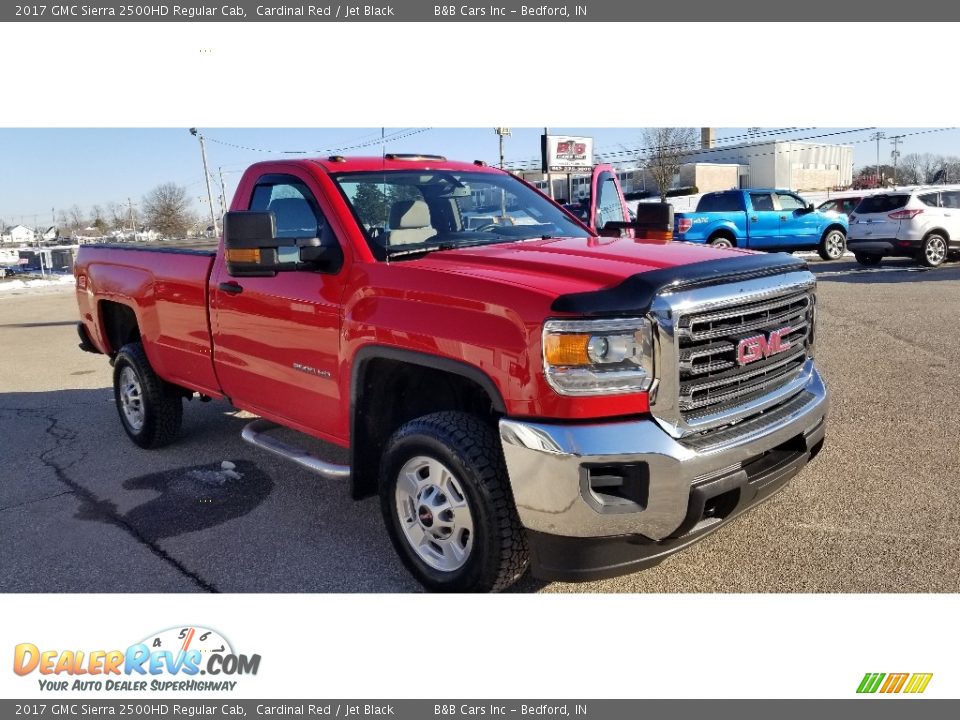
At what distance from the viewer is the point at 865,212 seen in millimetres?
16906

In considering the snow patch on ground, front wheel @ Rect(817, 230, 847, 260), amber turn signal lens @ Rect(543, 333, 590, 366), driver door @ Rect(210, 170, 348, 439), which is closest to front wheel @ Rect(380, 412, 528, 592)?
amber turn signal lens @ Rect(543, 333, 590, 366)

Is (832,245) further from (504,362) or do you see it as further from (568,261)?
(504,362)

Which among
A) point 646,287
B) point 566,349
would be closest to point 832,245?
point 646,287

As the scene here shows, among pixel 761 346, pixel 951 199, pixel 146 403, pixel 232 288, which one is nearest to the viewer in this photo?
pixel 761 346

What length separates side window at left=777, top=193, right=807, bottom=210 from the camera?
18750 millimetres

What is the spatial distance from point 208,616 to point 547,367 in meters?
1.88

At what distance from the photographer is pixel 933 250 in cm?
1639

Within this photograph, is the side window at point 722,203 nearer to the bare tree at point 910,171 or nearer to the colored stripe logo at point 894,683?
the colored stripe logo at point 894,683

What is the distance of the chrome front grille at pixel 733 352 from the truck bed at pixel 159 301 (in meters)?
3.19

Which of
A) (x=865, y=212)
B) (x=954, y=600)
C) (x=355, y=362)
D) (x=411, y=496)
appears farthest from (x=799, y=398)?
(x=865, y=212)

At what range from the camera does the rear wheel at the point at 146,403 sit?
5629 millimetres

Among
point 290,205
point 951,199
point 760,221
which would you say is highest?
point 290,205

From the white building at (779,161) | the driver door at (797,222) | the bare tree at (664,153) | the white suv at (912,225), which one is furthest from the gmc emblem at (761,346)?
the white building at (779,161)

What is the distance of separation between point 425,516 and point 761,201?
17.3 meters
